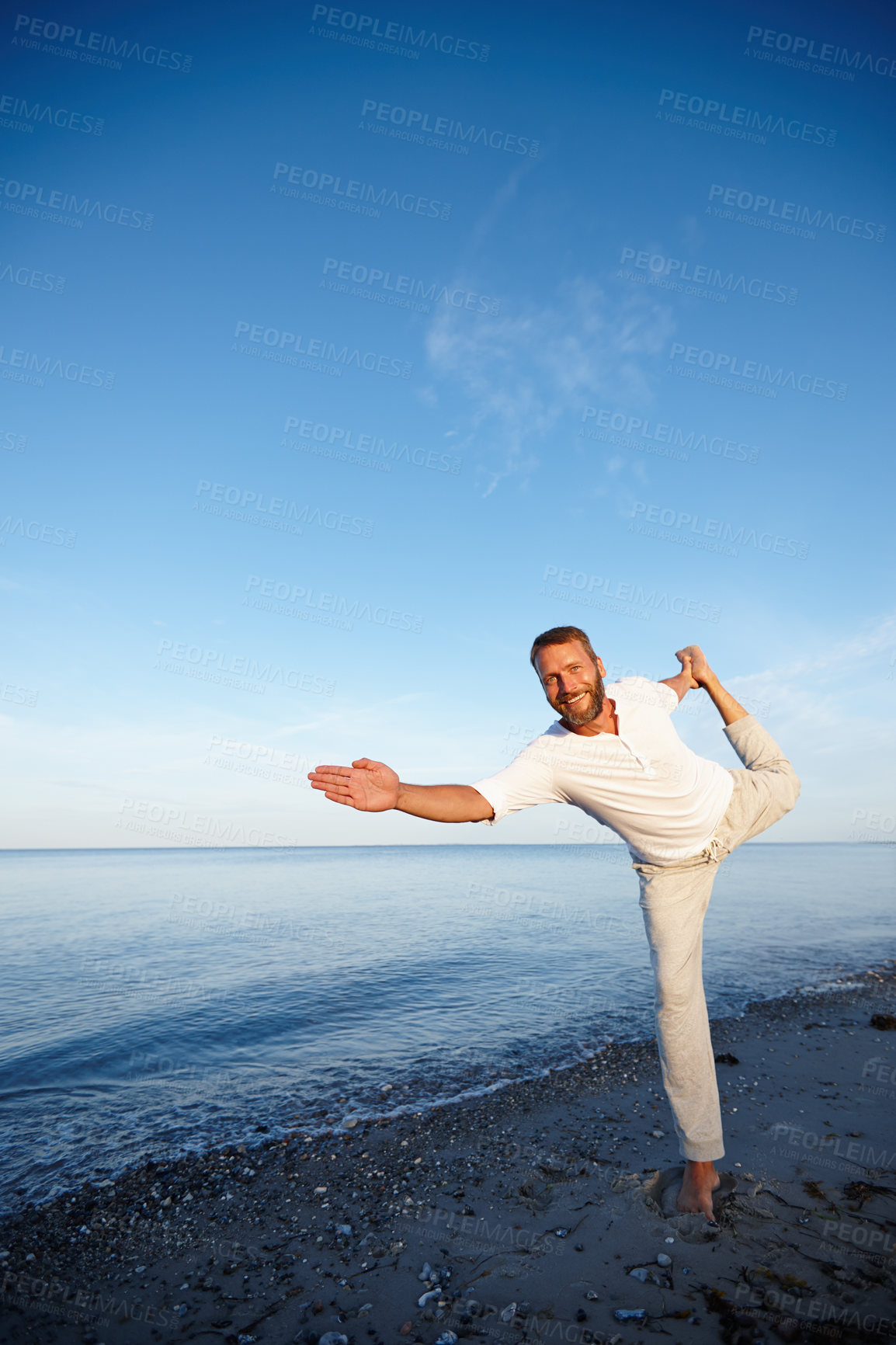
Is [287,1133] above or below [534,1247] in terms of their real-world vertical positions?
below

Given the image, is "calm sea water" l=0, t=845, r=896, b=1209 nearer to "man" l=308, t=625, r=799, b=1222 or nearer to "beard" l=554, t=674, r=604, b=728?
"man" l=308, t=625, r=799, b=1222

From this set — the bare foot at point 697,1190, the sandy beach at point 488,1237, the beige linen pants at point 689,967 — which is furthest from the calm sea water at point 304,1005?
the beige linen pants at point 689,967

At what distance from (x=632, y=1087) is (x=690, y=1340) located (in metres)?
3.92

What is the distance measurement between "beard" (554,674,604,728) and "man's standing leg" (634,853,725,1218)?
1.18 metres

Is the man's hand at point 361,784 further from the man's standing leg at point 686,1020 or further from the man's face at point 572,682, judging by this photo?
the man's standing leg at point 686,1020

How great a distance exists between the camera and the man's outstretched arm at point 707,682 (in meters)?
4.64

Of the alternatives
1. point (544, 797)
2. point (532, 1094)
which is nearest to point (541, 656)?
point (544, 797)

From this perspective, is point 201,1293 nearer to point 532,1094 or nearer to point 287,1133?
point 287,1133

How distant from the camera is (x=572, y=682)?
3.97 m

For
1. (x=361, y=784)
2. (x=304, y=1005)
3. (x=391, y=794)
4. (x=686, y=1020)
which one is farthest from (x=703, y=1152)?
(x=304, y=1005)

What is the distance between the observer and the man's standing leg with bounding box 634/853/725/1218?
3.86m

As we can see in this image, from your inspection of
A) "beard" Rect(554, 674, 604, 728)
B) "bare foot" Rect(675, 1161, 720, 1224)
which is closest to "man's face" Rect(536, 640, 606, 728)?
"beard" Rect(554, 674, 604, 728)

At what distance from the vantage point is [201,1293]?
11.4 feet

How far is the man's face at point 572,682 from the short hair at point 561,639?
29mm
